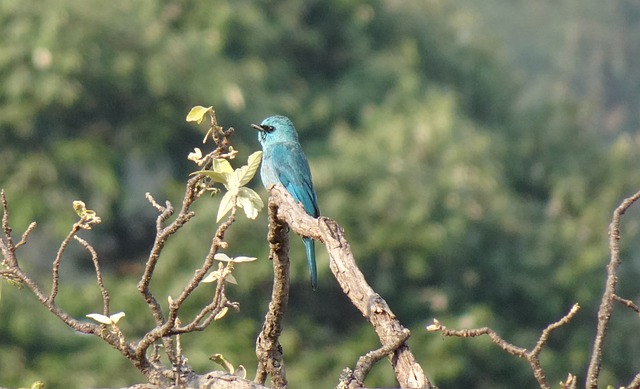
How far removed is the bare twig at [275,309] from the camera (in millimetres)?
3697

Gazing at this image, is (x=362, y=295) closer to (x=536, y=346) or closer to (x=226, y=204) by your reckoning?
(x=226, y=204)

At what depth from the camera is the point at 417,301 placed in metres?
16.2

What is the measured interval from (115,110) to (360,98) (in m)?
4.90

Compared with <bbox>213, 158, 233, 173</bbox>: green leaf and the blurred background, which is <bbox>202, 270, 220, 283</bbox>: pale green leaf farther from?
the blurred background

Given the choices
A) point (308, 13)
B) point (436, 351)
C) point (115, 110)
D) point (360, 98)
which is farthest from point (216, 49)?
point (436, 351)

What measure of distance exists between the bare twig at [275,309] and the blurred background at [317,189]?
9.16m

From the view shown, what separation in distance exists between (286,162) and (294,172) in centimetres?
7

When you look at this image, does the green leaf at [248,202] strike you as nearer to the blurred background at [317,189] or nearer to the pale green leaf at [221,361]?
the pale green leaf at [221,361]

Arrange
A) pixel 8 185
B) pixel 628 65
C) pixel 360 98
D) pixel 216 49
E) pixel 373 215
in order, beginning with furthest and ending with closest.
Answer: pixel 628 65 → pixel 360 98 → pixel 216 49 → pixel 8 185 → pixel 373 215

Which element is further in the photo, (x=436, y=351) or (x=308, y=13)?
(x=308, y=13)

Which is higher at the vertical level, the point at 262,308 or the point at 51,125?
the point at 51,125

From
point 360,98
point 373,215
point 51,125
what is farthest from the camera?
point 360,98

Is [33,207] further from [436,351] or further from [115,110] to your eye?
[436,351]

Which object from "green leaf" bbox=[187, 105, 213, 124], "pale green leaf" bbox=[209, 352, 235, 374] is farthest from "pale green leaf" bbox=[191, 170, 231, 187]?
"pale green leaf" bbox=[209, 352, 235, 374]
